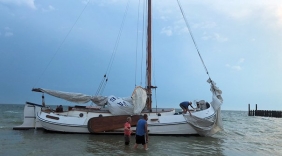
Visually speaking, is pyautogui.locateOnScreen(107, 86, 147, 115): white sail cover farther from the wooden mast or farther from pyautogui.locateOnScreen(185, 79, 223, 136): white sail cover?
pyautogui.locateOnScreen(185, 79, 223, 136): white sail cover

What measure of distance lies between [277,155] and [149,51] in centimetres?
1094

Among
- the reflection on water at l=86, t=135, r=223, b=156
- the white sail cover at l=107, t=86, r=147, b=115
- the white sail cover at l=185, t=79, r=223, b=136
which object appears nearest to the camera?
the reflection on water at l=86, t=135, r=223, b=156

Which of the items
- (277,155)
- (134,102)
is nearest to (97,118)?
(134,102)

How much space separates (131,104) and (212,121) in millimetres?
5641

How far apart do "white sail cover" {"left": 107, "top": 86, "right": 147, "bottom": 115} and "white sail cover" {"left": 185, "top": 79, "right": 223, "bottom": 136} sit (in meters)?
3.15

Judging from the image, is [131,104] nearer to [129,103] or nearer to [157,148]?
[129,103]

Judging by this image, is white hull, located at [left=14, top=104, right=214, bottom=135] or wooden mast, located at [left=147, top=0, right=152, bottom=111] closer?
white hull, located at [left=14, top=104, right=214, bottom=135]

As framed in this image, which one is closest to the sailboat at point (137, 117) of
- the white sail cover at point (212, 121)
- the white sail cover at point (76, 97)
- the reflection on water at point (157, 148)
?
the white sail cover at point (212, 121)

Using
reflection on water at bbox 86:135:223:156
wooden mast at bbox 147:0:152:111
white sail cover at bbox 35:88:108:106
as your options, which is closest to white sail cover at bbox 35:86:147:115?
white sail cover at bbox 35:88:108:106

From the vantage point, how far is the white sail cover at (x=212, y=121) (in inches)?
688

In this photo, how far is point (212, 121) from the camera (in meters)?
18.0

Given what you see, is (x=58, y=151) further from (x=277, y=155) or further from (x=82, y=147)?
(x=277, y=155)

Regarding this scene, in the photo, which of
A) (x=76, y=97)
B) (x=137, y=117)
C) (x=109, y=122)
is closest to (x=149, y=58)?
(x=137, y=117)

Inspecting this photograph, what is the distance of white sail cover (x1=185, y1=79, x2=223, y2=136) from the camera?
17.5 m
